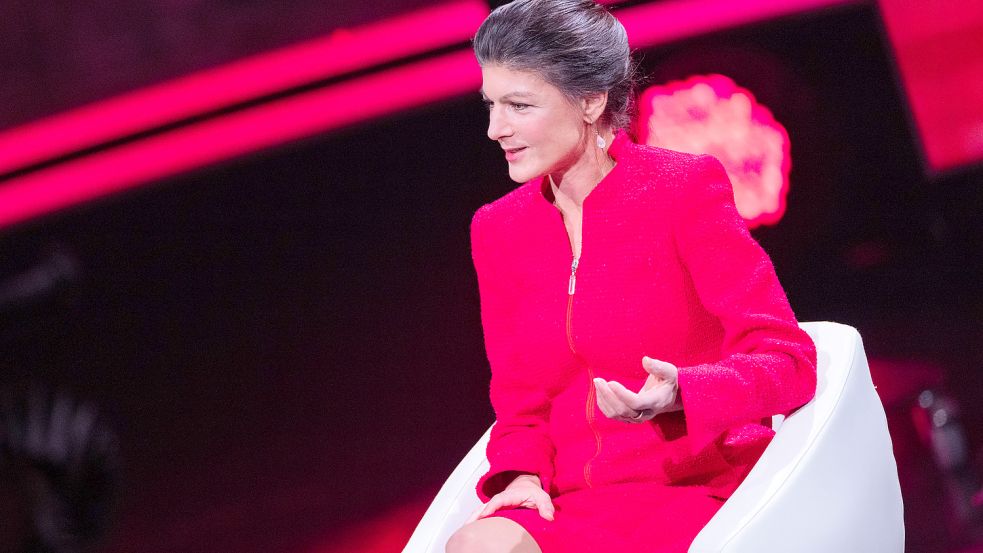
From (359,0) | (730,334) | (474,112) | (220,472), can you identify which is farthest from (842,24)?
(730,334)

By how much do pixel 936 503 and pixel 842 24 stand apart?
2.06 metres

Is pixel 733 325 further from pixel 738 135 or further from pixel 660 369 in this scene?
pixel 738 135

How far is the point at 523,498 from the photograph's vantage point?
1.54 metres

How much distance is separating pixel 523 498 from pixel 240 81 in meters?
2.36

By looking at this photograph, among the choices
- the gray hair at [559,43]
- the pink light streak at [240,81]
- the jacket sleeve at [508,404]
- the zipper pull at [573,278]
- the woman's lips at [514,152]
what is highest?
the pink light streak at [240,81]

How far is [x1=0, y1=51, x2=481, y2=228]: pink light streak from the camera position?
3.44 metres

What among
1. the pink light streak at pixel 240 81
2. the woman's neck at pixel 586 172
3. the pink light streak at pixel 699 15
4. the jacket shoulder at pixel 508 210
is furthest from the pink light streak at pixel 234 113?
the woman's neck at pixel 586 172

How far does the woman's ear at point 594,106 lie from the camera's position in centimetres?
154

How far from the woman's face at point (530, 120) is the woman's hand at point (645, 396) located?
0.34m

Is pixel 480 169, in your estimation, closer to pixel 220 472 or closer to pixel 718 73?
pixel 718 73

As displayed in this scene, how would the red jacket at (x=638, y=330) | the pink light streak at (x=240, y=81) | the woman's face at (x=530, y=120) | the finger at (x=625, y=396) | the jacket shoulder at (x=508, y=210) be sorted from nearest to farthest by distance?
the finger at (x=625, y=396) < the red jacket at (x=638, y=330) < the woman's face at (x=530, y=120) < the jacket shoulder at (x=508, y=210) < the pink light streak at (x=240, y=81)

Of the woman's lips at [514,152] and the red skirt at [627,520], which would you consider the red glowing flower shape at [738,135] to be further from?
the red skirt at [627,520]

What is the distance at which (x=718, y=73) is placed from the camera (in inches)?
162

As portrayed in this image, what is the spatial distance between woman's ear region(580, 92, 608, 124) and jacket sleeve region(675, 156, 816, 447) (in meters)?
0.16
